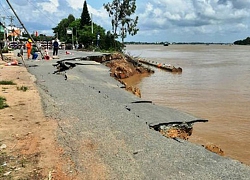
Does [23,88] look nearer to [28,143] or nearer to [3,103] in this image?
[3,103]

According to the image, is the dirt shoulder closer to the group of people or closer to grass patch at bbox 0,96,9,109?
grass patch at bbox 0,96,9,109

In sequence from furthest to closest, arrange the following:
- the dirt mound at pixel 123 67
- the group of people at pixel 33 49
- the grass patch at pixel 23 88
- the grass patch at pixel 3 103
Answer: the dirt mound at pixel 123 67 → the group of people at pixel 33 49 → the grass patch at pixel 23 88 → the grass patch at pixel 3 103

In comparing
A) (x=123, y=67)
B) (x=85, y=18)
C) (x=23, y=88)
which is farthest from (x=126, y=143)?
(x=85, y=18)

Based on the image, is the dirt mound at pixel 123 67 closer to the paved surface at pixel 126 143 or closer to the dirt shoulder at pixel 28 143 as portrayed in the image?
the paved surface at pixel 126 143

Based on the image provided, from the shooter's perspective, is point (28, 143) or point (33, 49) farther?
point (33, 49)

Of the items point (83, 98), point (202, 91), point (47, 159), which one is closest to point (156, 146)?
point (47, 159)

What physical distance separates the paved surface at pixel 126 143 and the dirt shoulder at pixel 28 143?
0.26m

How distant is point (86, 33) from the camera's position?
46.9 metres

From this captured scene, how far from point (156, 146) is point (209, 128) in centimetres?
559

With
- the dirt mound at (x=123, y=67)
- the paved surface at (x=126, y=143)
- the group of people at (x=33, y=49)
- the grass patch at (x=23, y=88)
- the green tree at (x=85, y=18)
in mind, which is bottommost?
the dirt mound at (x=123, y=67)

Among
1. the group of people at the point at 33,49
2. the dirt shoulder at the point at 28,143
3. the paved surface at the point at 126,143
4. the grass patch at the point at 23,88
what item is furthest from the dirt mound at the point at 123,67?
the dirt shoulder at the point at 28,143

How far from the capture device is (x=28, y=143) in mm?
5988

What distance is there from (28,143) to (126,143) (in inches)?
68.5

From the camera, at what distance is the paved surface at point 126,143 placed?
476 centimetres
